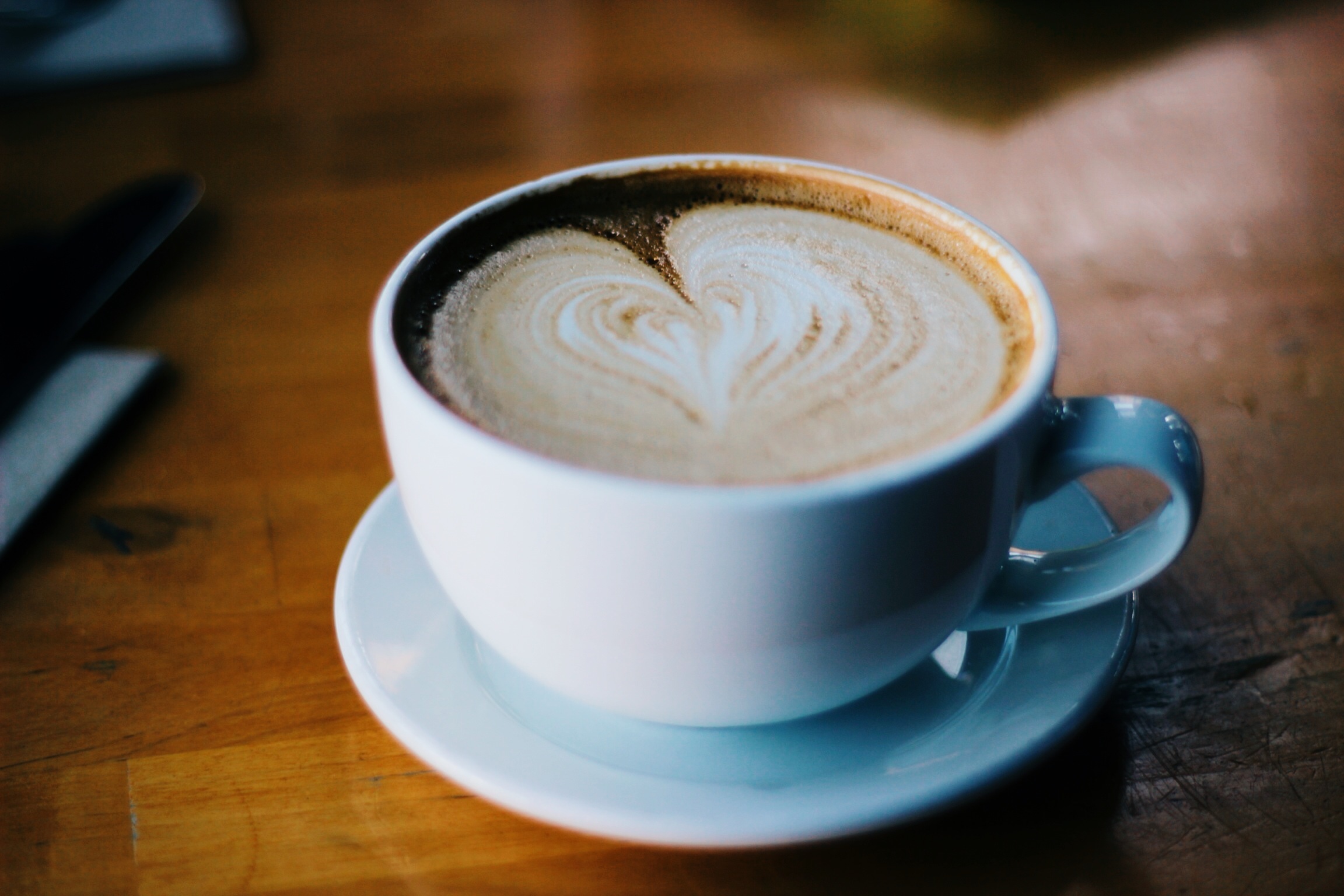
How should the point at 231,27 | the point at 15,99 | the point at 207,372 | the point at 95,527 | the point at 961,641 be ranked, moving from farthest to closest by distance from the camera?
the point at 231,27
the point at 15,99
the point at 207,372
the point at 95,527
the point at 961,641

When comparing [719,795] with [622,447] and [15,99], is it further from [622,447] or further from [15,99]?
[15,99]

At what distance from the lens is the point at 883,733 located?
17.7 inches

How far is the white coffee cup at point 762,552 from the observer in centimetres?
37

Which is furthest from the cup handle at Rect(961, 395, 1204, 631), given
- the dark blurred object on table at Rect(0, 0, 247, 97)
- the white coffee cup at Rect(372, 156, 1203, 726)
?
the dark blurred object on table at Rect(0, 0, 247, 97)

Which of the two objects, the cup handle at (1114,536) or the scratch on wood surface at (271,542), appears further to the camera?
the scratch on wood surface at (271,542)

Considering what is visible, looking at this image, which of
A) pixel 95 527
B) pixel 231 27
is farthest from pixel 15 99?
pixel 95 527

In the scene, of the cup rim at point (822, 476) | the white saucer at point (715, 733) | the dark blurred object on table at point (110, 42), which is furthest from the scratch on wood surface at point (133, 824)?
the dark blurred object on table at point (110, 42)

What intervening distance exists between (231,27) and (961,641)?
3.71 feet

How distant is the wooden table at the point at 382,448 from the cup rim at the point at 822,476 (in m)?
0.15

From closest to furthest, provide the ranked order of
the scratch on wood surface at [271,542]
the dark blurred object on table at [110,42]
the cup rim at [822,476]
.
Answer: the cup rim at [822,476] < the scratch on wood surface at [271,542] < the dark blurred object on table at [110,42]

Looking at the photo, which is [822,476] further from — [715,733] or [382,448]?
[382,448]

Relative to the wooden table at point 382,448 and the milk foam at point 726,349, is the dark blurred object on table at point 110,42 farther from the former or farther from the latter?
the milk foam at point 726,349

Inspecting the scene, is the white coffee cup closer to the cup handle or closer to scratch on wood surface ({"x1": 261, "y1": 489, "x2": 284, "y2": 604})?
the cup handle

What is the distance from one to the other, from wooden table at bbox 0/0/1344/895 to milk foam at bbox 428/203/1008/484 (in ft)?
0.52
